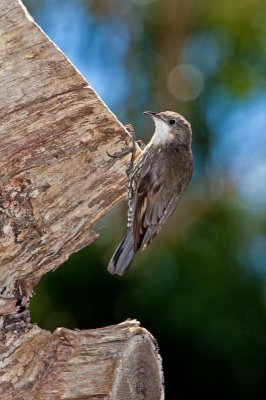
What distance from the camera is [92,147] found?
5.21 m

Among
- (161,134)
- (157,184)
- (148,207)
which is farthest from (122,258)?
(161,134)

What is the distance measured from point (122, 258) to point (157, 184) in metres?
0.52

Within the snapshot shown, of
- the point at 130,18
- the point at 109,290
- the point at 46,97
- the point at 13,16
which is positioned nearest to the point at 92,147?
the point at 46,97

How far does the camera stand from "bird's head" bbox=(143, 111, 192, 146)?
6512 millimetres

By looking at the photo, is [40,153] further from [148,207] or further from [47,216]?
[148,207]

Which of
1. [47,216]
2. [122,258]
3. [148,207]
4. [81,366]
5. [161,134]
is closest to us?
[81,366]

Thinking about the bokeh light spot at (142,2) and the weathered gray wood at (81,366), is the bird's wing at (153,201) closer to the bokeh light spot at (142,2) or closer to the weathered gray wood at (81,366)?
the weathered gray wood at (81,366)

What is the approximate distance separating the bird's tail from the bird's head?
67 cm

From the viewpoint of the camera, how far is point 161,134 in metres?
6.52

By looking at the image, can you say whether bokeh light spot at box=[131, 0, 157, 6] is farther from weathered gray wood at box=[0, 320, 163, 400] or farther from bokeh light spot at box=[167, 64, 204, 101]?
weathered gray wood at box=[0, 320, 163, 400]

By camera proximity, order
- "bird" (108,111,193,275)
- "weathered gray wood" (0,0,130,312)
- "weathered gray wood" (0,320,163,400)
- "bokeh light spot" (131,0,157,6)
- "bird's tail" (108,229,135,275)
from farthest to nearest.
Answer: "bokeh light spot" (131,0,157,6) → "bird" (108,111,193,275) → "bird's tail" (108,229,135,275) → "weathered gray wood" (0,0,130,312) → "weathered gray wood" (0,320,163,400)

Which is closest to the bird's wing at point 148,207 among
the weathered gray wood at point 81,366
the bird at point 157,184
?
the bird at point 157,184

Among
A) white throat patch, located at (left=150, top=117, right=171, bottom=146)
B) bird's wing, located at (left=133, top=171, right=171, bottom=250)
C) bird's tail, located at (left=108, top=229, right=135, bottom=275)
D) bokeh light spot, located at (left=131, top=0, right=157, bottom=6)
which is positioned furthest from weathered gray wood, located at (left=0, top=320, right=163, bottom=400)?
bokeh light spot, located at (left=131, top=0, right=157, bottom=6)

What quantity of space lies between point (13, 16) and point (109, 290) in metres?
2.46
